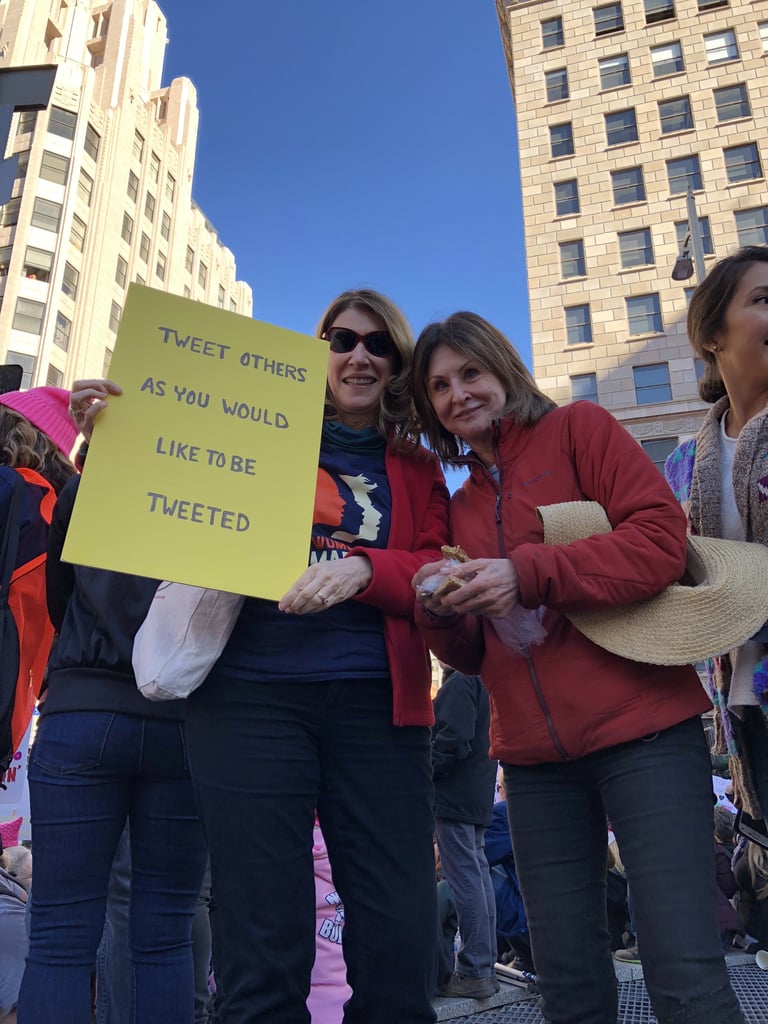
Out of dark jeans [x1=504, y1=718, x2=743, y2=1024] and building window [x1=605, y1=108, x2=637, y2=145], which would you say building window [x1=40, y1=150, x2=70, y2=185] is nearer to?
building window [x1=605, y1=108, x2=637, y2=145]

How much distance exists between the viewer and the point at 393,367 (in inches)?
89.0

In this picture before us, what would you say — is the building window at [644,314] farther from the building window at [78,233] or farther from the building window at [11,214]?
A: the building window at [11,214]

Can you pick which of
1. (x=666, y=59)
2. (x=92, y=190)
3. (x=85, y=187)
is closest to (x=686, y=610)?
(x=666, y=59)

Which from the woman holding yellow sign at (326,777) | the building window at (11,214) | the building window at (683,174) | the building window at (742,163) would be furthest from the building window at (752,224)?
the building window at (11,214)

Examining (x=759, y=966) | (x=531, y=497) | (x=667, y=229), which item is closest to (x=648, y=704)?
(x=531, y=497)

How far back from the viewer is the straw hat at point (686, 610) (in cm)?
160

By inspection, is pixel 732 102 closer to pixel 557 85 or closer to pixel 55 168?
pixel 557 85

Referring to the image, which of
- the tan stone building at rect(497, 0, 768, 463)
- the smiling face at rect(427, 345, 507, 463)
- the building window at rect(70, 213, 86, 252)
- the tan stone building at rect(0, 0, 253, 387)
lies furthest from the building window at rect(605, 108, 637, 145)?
the smiling face at rect(427, 345, 507, 463)

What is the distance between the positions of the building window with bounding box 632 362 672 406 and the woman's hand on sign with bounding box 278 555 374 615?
2647 centimetres

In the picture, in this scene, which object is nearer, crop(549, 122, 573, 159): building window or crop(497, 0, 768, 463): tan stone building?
crop(497, 0, 768, 463): tan stone building

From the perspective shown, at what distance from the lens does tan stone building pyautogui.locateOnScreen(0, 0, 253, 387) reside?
33188mm

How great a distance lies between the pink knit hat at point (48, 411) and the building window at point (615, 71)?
33.8 m

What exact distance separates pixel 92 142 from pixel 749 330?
42.5 m

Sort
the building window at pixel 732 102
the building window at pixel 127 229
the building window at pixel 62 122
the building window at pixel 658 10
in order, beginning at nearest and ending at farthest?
the building window at pixel 732 102, the building window at pixel 658 10, the building window at pixel 62 122, the building window at pixel 127 229
